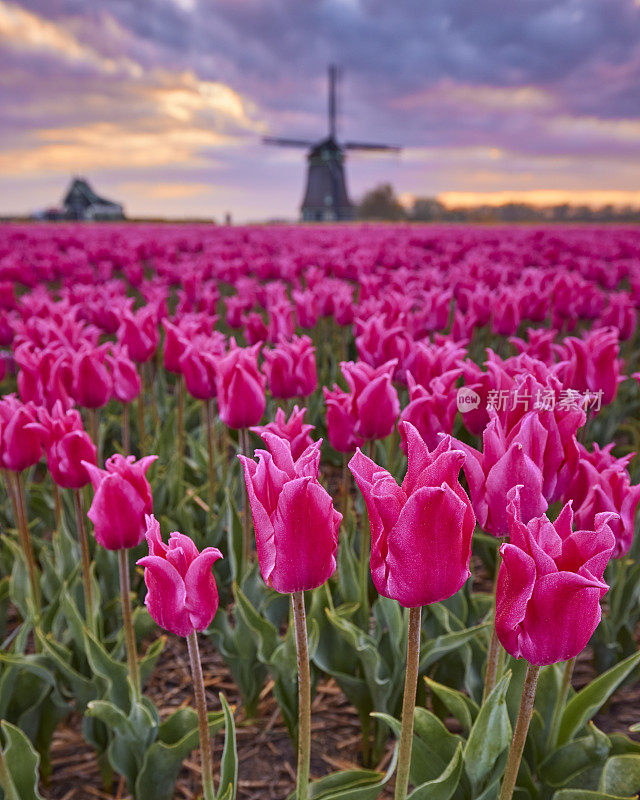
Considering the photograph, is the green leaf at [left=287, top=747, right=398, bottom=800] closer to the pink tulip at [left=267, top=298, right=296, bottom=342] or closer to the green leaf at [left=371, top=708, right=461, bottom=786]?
the green leaf at [left=371, top=708, right=461, bottom=786]

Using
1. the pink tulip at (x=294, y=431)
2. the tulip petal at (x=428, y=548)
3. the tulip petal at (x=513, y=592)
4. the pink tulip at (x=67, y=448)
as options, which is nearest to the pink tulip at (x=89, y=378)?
the pink tulip at (x=67, y=448)

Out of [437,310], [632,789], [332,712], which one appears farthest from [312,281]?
[632,789]

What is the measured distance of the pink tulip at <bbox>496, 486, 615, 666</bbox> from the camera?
85cm

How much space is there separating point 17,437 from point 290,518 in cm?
112

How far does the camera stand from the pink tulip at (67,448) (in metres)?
1.69

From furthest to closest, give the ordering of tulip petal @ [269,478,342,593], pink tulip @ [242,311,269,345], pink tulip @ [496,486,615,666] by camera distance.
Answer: pink tulip @ [242,311,269,345], tulip petal @ [269,478,342,593], pink tulip @ [496,486,615,666]

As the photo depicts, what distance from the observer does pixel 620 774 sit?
147cm

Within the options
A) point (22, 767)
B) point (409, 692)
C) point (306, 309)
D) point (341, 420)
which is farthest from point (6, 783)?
point (306, 309)

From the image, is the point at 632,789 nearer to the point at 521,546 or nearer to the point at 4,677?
the point at 521,546

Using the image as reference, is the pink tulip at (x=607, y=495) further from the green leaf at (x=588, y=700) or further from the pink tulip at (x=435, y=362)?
the pink tulip at (x=435, y=362)

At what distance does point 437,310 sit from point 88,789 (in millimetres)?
2829

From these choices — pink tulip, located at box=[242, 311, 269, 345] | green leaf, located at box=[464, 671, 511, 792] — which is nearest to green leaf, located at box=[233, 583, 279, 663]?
green leaf, located at box=[464, 671, 511, 792]

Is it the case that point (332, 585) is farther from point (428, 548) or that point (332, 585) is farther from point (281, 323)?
point (428, 548)

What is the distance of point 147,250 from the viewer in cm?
927
